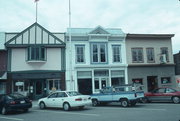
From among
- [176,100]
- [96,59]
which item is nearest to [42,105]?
[96,59]

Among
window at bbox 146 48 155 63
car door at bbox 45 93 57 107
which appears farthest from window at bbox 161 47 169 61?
car door at bbox 45 93 57 107

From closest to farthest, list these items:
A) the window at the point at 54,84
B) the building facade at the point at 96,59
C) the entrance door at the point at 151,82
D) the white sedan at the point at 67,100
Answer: the white sedan at the point at 67,100 < the window at the point at 54,84 < the building facade at the point at 96,59 < the entrance door at the point at 151,82

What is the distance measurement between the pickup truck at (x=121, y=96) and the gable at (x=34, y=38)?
8.80 meters

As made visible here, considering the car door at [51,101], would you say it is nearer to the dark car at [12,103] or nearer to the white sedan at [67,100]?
the white sedan at [67,100]

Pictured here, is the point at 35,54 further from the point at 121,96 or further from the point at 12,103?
the point at 121,96

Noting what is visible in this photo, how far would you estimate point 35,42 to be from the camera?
2086 cm

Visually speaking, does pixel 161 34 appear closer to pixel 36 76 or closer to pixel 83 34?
pixel 83 34

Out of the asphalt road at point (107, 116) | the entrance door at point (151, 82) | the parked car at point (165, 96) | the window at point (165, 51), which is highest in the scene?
the window at point (165, 51)

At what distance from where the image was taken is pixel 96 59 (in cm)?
2258

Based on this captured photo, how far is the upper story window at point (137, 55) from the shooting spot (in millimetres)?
23481

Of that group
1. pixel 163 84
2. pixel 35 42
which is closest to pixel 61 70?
pixel 35 42

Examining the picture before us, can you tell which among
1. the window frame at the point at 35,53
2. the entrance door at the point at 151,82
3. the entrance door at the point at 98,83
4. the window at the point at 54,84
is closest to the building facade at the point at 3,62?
the window frame at the point at 35,53

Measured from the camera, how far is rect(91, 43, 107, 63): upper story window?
2255cm

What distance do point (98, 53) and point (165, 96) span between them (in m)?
9.57
